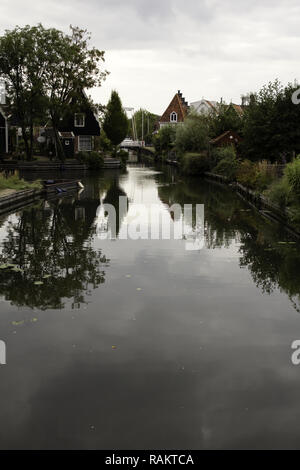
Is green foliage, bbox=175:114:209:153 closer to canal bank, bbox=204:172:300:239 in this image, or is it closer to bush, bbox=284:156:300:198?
canal bank, bbox=204:172:300:239

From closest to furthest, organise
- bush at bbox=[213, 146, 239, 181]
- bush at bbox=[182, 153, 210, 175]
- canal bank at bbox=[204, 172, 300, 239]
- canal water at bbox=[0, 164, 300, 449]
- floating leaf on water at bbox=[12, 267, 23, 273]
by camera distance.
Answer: canal water at bbox=[0, 164, 300, 449], floating leaf on water at bbox=[12, 267, 23, 273], canal bank at bbox=[204, 172, 300, 239], bush at bbox=[213, 146, 239, 181], bush at bbox=[182, 153, 210, 175]

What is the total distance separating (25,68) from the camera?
5681 centimetres

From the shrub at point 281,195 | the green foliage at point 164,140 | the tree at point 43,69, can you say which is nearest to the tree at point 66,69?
the tree at point 43,69

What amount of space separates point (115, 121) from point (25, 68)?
117 ft

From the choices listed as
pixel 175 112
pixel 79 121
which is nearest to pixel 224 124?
pixel 79 121

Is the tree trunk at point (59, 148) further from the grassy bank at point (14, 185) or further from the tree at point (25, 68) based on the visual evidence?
the grassy bank at point (14, 185)

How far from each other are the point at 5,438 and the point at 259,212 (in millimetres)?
21189

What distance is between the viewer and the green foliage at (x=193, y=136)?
54.6 meters

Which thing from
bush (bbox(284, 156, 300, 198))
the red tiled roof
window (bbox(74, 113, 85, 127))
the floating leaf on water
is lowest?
the floating leaf on water

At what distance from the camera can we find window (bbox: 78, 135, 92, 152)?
7206cm

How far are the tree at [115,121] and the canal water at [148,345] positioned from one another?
78.5 metres

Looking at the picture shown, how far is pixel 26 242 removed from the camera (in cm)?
1623

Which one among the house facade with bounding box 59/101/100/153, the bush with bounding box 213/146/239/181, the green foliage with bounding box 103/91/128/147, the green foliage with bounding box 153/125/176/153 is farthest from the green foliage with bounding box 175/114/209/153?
the green foliage with bounding box 103/91/128/147

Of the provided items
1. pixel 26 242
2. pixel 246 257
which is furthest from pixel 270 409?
pixel 26 242
